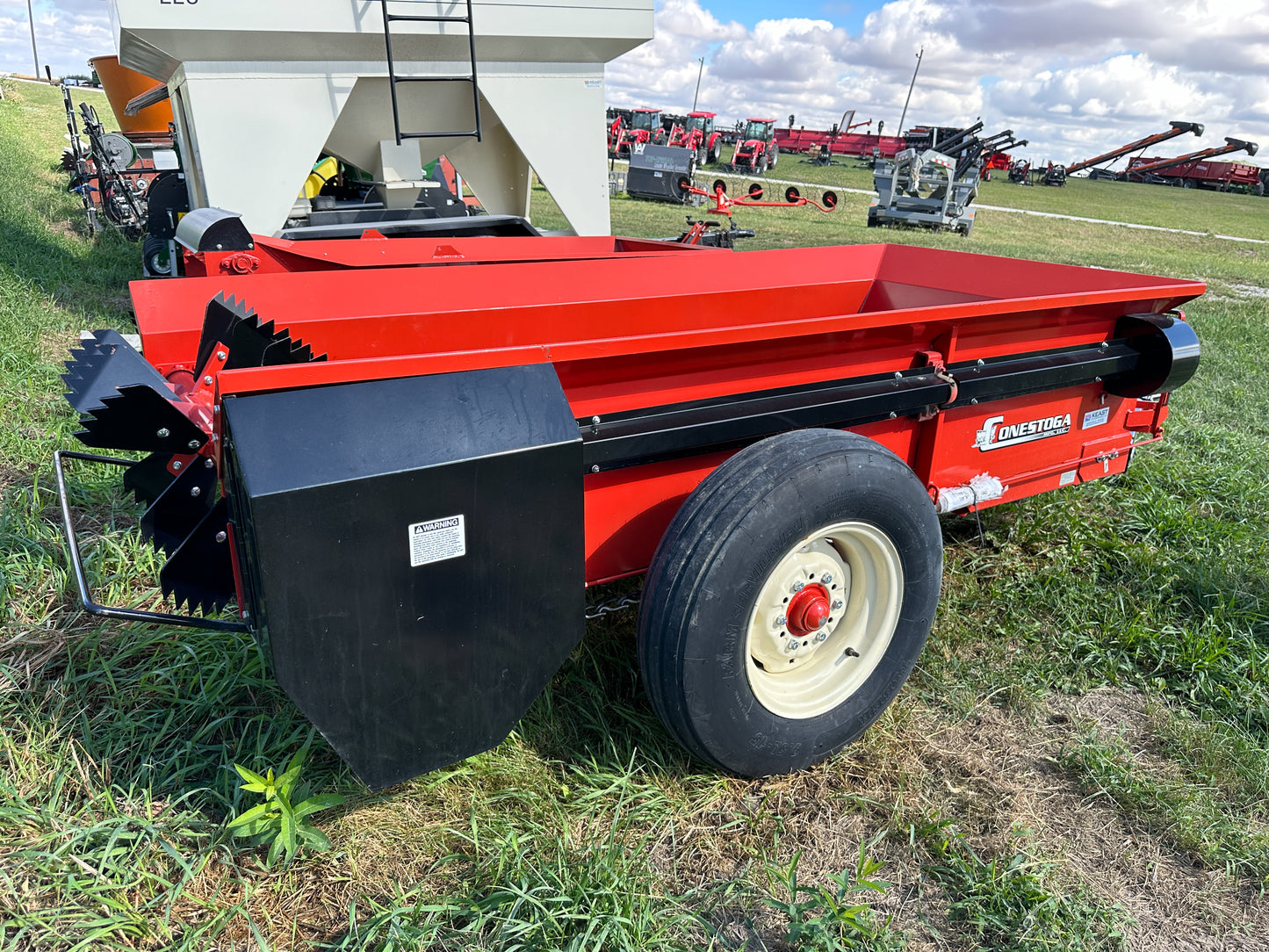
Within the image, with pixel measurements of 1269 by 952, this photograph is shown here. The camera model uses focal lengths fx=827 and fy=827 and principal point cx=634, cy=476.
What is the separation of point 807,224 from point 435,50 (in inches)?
474

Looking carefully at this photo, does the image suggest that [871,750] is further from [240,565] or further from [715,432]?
[240,565]

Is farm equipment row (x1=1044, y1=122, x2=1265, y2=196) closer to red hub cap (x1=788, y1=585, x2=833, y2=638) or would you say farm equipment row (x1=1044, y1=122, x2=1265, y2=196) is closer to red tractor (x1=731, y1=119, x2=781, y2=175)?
red tractor (x1=731, y1=119, x2=781, y2=175)

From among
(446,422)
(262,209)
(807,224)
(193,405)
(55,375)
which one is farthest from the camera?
(807,224)

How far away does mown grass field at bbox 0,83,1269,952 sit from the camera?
68.9 inches

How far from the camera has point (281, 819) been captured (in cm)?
179

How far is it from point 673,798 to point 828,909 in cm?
46

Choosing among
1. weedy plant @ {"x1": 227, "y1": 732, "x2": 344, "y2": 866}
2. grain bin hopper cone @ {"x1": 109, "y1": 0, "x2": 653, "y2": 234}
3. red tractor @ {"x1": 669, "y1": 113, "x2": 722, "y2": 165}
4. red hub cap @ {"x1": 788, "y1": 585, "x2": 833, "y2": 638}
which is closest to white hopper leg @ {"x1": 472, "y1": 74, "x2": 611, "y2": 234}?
grain bin hopper cone @ {"x1": 109, "y1": 0, "x2": 653, "y2": 234}

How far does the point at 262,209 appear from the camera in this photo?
4.75m

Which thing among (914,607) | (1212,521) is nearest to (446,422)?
(914,607)

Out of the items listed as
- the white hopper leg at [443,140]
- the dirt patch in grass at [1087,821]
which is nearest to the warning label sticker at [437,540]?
the dirt patch in grass at [1087,821]

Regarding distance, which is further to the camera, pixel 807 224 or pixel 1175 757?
pixel 807 224

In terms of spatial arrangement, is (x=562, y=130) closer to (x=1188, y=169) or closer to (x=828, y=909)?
(x=828, y=909)

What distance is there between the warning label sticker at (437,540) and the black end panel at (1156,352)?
2.42 meters

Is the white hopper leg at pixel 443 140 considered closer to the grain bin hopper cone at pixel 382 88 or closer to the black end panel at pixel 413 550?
the grain bin hopper cone at pixel 382 88
